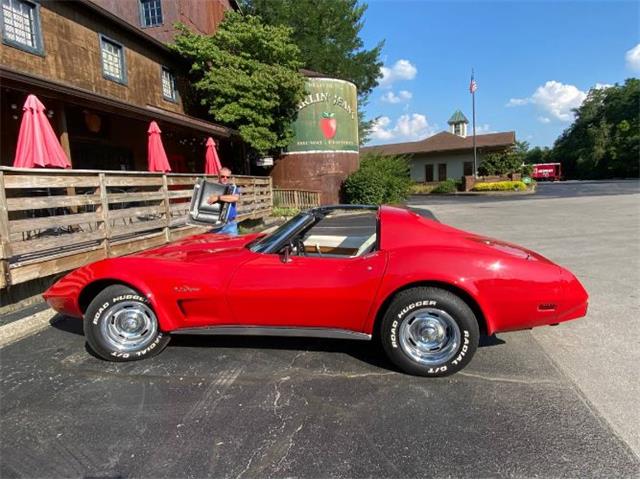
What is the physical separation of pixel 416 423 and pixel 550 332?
2186 millimetres

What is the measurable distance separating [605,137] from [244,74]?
64052 mm

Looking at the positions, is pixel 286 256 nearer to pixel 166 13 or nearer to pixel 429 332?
pixel 429 332

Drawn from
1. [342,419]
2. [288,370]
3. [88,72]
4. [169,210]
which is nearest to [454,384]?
[342,419]

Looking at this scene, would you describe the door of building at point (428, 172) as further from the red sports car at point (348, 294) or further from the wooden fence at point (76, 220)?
the red sports car at point (348, 294)

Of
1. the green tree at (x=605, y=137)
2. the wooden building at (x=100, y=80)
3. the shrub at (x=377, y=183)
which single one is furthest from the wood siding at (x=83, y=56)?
the green tree at (x=605, y=137)

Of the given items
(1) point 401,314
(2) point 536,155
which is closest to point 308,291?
(1) point 401,314

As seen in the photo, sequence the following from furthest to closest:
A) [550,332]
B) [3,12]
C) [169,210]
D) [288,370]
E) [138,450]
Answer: [3,12]
[169,210]
[550,332]
[288,370]
[138,450]

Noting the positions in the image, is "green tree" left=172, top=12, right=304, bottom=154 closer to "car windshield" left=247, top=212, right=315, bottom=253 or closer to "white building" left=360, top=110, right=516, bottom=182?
"car windshield" left=247, top=212, right=315, bottom=253

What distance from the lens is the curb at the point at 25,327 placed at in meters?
3.80

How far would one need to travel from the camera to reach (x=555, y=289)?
288 centimetres

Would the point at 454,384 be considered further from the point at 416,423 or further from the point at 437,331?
the point at 416,423

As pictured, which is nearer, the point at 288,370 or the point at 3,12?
the point at 288,370

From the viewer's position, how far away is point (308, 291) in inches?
119

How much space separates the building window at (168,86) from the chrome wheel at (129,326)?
46.1 ft
